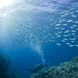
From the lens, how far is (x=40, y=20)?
93.3ft

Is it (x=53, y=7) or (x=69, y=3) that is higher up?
(x=53, y=7)

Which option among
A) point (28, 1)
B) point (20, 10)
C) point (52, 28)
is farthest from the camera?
point (52, 28)

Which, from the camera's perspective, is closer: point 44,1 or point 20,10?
point 44,1

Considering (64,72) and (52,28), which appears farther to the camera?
(52,28)

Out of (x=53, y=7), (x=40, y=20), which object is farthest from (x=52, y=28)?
(x=53, y=7)

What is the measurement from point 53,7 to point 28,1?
122 inches

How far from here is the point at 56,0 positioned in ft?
61.2

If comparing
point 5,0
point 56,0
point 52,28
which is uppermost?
point 52,28

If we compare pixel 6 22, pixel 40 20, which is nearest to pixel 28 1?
pixel 40 20

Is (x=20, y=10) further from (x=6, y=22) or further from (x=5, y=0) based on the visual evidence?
(x=6, y=22)

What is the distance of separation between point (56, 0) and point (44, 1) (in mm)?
1551

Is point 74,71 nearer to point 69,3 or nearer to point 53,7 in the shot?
point 69,3

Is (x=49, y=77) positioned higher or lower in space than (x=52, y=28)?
lower

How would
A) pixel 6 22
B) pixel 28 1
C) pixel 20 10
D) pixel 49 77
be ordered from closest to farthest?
pixel 49 77
pixel 28 1
pixel 20 10
pixel 6 22
